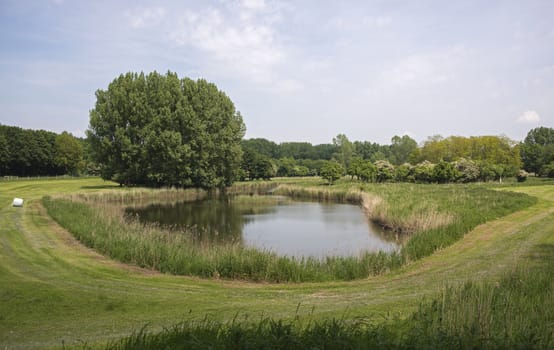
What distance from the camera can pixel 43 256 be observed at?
11.6 metres

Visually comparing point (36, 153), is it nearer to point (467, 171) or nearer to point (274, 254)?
point (467, 171)

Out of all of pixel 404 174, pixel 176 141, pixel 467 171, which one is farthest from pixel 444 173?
pixel 176 141

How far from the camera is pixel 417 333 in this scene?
4.49m

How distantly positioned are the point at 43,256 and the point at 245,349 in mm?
9775

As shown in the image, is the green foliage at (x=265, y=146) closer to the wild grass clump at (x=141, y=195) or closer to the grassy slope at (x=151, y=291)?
the wild grass clump at (x=141, y=195)

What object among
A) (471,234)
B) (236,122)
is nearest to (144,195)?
(236,122)

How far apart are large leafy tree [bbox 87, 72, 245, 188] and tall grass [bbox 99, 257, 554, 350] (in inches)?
1491

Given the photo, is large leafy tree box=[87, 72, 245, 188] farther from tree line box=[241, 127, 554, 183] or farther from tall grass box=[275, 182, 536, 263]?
tall grass box=[275, 182, 536, 263]

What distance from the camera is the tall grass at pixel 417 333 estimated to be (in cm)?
418

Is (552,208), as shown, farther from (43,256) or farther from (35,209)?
(35,209)

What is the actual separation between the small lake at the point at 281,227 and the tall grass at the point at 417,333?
848 cm

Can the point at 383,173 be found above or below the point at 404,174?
above

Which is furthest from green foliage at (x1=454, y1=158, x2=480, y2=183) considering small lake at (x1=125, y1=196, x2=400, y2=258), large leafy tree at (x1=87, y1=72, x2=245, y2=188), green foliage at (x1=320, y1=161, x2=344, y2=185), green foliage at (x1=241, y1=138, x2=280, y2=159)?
green foliage at (x1=241, y1=138, x2=280, y2=159)

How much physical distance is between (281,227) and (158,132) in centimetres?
2440
